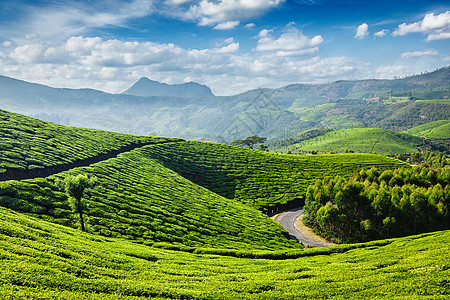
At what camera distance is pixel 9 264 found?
18688 millimetres

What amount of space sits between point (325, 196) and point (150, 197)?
51253 mm

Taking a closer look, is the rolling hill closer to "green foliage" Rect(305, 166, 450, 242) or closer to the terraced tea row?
the terraced tea row

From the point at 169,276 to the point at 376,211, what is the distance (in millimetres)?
59416

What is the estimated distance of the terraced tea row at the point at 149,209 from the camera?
4497cm

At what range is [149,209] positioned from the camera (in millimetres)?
57438

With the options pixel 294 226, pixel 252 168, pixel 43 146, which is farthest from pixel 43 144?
pixel 294 226

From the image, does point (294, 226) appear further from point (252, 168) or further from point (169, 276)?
point (169, 276)

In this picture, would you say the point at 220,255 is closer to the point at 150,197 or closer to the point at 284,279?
the point at 284,279

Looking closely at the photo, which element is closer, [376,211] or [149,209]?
[149,209]

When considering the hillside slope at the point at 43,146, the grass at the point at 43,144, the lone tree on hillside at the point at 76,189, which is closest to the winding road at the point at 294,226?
the lone tree on hillside at the point at 76,189

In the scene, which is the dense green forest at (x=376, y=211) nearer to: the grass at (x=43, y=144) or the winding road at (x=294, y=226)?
the winding road at (x=294, y=226)

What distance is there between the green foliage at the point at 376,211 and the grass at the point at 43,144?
7613 cm

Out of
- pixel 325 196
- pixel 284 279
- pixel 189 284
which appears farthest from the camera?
pixel 325 196

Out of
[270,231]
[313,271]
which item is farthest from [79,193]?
[270,231]
